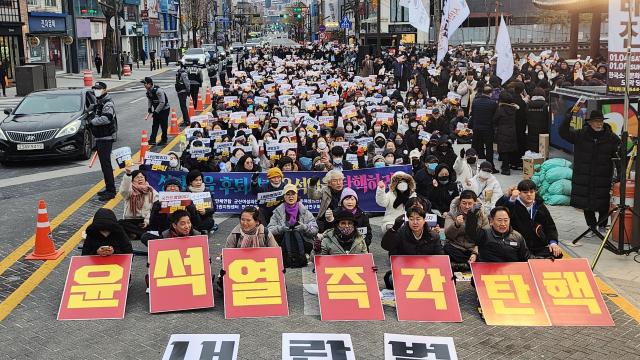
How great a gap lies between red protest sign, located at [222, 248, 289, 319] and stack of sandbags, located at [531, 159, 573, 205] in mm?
6939

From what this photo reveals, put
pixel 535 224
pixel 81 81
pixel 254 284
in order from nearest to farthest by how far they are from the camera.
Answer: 1. pixel 254 284
2. pixel 535 224
3. pixel 81 81

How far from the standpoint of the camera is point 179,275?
8.83 metres

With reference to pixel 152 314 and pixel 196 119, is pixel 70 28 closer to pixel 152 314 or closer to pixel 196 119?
pixel 196 119

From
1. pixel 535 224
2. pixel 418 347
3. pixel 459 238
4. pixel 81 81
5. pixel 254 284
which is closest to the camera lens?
pixel 418 347

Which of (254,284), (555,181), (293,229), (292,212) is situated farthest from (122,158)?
(555,181)

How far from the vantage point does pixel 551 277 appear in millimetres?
8695

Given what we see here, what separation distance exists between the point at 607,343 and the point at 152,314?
477 centimetres

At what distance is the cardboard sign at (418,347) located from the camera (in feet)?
24.4

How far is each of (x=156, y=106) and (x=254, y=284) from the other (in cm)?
1345

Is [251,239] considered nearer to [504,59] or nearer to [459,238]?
[459,238]

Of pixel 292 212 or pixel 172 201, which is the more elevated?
pixel 172 201

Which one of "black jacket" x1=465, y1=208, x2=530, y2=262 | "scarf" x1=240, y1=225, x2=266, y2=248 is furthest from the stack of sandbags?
"scarf" x1=240, y1=225, x2=266, y2=248

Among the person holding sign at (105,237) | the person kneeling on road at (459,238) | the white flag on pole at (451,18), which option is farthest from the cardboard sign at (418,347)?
the white flag on pole at (451,18)

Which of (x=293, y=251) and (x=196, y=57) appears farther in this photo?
(x=196, y=57)
